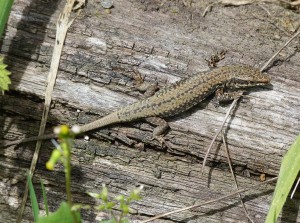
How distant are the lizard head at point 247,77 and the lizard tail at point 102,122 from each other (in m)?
1.50

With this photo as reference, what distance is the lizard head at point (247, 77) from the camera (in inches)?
179

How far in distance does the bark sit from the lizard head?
124mm

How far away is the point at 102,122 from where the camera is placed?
13.9 feet

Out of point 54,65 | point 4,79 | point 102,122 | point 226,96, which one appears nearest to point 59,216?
point 4,79

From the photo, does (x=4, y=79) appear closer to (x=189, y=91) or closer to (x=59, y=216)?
(x=59, y=216)

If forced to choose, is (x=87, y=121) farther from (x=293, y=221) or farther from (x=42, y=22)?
(x=293, y=221)

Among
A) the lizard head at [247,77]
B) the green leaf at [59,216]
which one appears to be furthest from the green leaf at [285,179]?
the green leaf at [59,216]

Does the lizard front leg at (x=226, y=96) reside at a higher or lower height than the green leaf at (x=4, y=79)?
higher

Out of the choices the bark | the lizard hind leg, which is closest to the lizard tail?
the bark

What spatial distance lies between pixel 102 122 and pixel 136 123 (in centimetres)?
44

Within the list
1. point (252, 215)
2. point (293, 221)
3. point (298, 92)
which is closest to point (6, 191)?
point (252, 215)

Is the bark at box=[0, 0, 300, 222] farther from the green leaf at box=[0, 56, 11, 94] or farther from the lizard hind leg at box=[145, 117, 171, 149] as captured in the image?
the green leaf at box=[0, 56, 11, 94]

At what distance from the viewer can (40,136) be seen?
13.8 feet

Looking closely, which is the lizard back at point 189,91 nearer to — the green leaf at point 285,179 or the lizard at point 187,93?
the lizard at point 187,93
